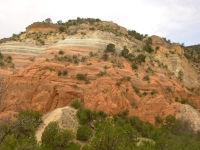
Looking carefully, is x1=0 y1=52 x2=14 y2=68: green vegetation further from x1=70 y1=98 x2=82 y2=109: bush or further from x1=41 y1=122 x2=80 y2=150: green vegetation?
x1=41 y1=122 x2=80 y2=150: green vegetation

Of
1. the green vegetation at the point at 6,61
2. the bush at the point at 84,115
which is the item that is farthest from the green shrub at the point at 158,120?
the green vegetation at the point at 6,61

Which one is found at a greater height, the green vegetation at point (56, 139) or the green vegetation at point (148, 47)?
the green vegetation at point (148, 47)

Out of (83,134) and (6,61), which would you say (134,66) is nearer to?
(6,61)

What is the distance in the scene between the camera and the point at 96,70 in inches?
1412

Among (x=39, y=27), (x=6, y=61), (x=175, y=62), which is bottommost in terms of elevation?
(x=175, y=62)

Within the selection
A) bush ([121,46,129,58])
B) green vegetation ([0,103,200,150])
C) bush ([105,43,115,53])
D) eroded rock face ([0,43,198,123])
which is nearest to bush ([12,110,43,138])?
green vegetation ([0,103,200,150])

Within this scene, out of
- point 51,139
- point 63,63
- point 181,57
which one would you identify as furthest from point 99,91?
point 181,57

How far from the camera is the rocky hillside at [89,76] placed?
32.9m

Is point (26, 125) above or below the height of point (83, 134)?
above

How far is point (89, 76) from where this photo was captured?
3506 cm

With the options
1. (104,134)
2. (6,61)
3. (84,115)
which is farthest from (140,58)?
(104,134)

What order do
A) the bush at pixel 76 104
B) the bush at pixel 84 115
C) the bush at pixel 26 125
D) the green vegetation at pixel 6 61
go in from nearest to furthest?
the bush at pixel 26 125 < the bush at pixel 84 115 < the bush at pixel 76 104 < the green vegetation at pixel 6 61

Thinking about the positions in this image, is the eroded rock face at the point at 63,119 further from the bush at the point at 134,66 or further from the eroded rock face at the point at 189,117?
the bush at the point at 134,66

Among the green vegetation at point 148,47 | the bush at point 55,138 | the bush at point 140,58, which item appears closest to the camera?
the bush at point 55,138
